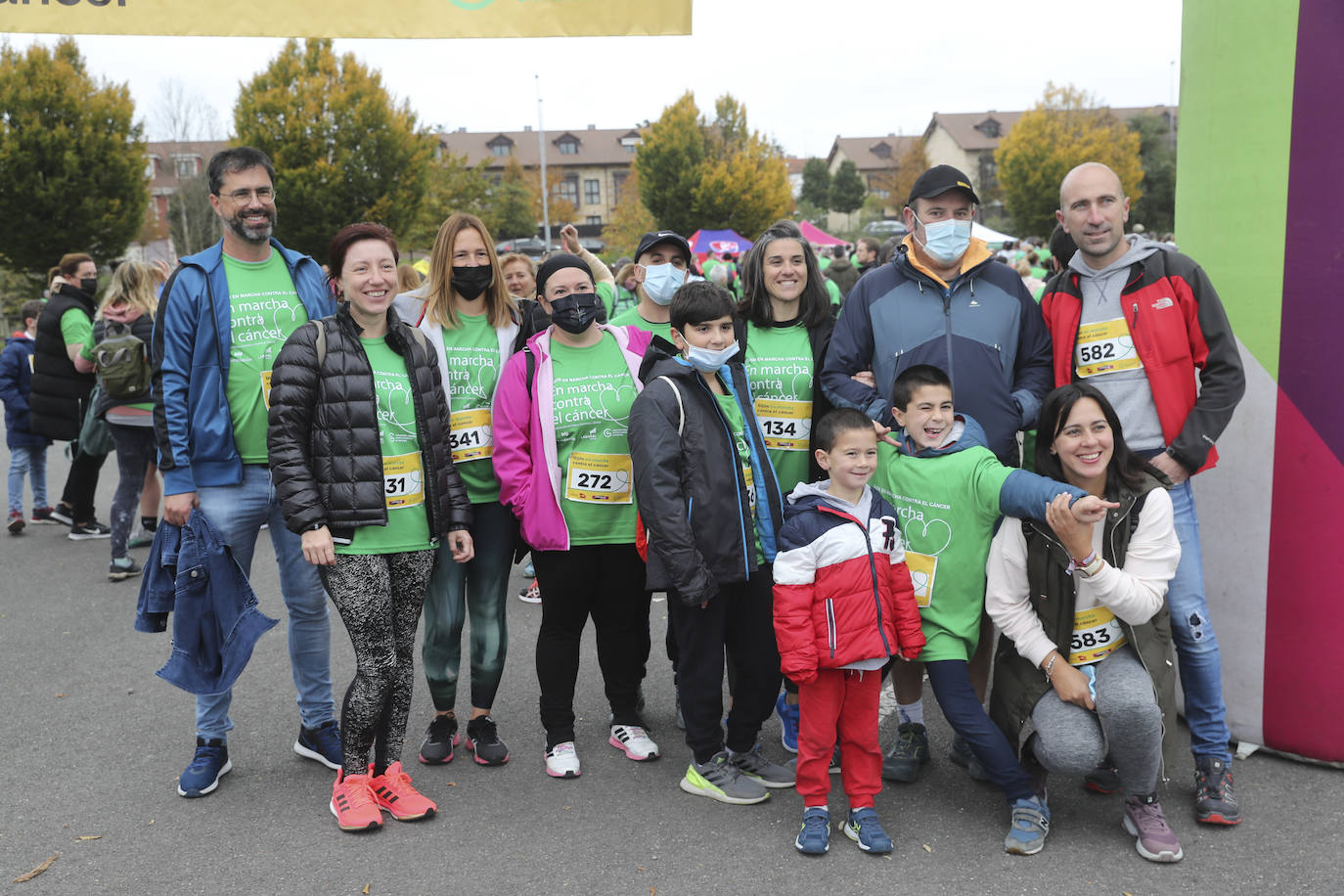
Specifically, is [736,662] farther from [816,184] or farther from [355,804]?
[816,184]

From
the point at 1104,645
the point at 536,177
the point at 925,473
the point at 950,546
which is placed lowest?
the point at 1104,645

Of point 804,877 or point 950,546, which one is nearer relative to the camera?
point 804,877

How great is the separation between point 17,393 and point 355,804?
7486mm

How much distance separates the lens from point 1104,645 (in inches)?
137

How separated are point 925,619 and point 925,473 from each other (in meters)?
0.52

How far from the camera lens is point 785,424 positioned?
4.25 metres

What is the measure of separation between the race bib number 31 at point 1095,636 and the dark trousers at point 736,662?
42.1 inches

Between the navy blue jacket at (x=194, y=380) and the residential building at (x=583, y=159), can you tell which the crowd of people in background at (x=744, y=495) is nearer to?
the navy blue jacket at (x=194, y=380)

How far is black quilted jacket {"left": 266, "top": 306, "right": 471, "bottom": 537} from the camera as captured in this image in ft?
11.6

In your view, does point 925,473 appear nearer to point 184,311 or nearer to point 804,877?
point 804,877

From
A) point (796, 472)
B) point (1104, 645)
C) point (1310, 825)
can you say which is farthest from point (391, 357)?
point (1310, 825)

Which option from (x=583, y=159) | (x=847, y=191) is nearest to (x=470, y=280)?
(x=847, y=191)

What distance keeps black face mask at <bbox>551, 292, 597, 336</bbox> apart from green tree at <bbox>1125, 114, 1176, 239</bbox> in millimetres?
52706

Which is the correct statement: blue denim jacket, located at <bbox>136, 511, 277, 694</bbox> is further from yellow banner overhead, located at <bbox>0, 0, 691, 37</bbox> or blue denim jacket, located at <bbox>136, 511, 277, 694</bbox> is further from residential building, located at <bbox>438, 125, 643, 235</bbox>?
residential building, located at <bbox>438, 125, 643, 235</bbox>
